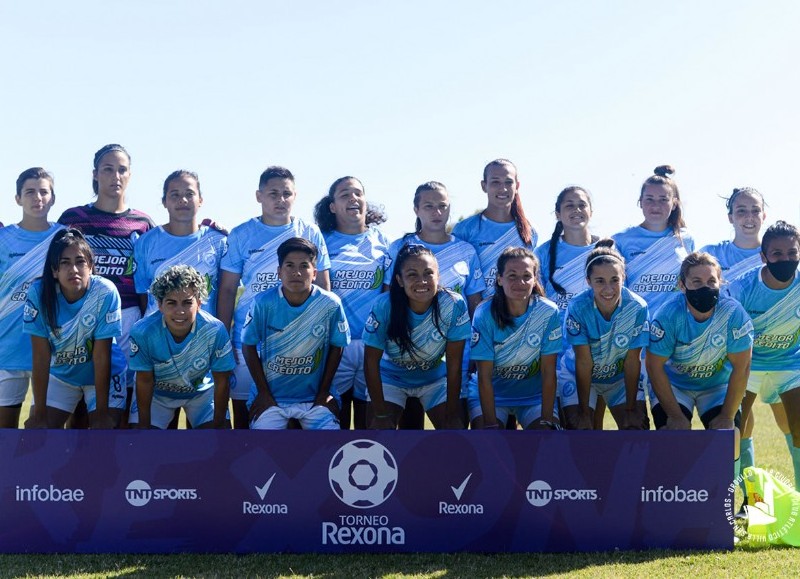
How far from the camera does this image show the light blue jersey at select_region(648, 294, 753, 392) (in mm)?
5348

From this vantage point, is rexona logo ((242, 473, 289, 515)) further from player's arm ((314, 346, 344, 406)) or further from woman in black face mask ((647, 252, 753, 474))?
woman in black face mask ((647, 252, 753, 474))

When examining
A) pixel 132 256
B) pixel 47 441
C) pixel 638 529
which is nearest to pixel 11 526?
pixel 47 441

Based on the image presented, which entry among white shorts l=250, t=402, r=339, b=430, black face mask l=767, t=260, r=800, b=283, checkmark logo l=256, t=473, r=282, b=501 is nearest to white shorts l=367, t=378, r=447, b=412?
white shorts l=250, t=402, r=339, b=430

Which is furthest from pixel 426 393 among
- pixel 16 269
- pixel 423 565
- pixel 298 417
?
pixel 16 269

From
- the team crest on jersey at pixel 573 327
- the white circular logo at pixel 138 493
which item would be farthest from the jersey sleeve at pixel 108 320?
the team crest on jersey at pixel 573 327

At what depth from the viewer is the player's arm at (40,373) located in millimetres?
5355

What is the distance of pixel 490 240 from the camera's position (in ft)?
21.2

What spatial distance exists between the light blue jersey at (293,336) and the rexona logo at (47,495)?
137 cm

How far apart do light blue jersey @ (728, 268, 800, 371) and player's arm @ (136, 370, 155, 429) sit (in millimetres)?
4111

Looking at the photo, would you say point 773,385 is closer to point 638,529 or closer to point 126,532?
point 638,529

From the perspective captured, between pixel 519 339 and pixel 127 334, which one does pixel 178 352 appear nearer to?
pixel 127 334

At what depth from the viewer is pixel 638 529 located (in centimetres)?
481

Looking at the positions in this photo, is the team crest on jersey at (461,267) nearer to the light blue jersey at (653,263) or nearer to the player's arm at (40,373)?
the light blue jersey at (653,263)

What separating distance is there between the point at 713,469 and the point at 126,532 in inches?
133
